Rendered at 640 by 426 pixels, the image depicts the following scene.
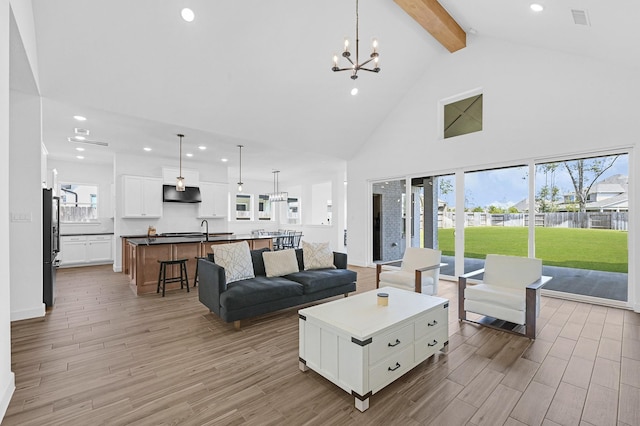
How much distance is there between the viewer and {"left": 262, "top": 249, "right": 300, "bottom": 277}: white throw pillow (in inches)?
169

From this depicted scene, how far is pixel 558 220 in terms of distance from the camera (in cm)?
491

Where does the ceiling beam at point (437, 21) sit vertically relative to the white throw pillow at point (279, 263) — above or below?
above

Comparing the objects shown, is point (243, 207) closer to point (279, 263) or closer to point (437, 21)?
point (279, 263)

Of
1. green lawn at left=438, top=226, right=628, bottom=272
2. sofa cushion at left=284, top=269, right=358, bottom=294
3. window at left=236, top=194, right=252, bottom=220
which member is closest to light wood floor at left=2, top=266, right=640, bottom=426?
sofa cushion at left=284, top=269, right=358, bottom=294

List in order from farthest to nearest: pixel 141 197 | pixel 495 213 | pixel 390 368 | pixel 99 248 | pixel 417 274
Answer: pixel 99 248 → pixel 141 197 → pixel 495 213 → pixel 417 274 → pixel 390 368

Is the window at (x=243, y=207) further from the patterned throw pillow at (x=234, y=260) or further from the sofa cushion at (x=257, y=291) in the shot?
the sofa cushion at (x=257, y=291)

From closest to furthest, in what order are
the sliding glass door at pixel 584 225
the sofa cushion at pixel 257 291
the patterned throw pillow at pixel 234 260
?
the sofa cushion at pixel 257 291, the patterned throw pillow at pixel 234 260, the sliding glass door at pixel 584 225

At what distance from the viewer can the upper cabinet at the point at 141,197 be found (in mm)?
7070

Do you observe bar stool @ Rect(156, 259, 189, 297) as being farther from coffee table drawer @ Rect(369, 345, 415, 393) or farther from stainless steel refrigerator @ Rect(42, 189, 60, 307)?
coffee table drawer @ Rect(369, 345, 415, 393)

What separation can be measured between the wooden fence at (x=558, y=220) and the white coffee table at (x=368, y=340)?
3.45 m

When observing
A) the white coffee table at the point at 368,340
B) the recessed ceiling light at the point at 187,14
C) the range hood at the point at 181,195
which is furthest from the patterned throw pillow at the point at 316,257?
the range hood at the point at 181,195

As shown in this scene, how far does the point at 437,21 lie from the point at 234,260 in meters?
4.86
